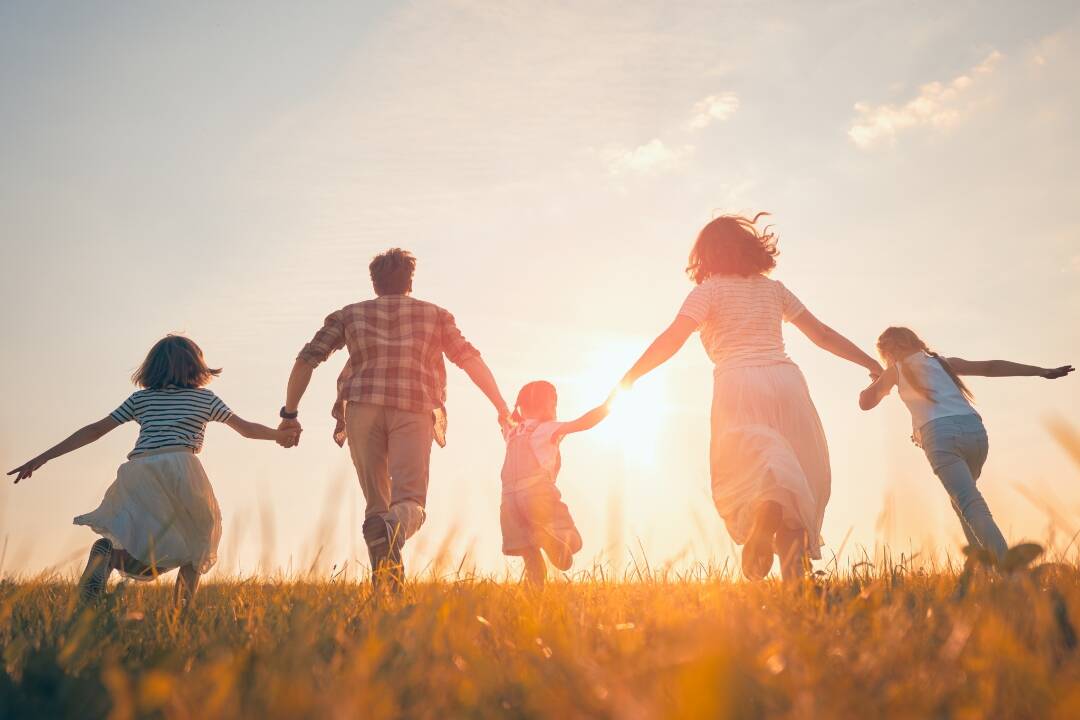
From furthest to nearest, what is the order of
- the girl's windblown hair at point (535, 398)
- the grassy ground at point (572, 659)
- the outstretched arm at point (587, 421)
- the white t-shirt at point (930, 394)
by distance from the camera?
the girl's windblown hair at point (535, 398) → the white t-shirt at point (930, 394) → the outstretched arm at point (587, 421) → the grassy ground at point (572, 659)

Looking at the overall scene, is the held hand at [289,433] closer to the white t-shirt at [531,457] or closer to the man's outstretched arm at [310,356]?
the man's outstretched arm at [310,356]

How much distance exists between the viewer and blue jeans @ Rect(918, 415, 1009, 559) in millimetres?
7188

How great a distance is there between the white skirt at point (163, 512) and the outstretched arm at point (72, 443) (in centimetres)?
37

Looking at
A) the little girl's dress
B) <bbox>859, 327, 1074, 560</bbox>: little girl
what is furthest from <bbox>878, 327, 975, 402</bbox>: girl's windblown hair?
the little girl's dress

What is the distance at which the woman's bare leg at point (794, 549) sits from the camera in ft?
16.2

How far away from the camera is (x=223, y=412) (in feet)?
22.0

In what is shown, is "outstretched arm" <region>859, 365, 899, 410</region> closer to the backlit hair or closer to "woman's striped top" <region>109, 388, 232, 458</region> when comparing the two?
the backlit hair

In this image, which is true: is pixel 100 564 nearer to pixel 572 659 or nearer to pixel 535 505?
pixel 535 505

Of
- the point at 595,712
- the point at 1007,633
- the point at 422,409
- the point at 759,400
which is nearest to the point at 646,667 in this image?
the point at 595,712

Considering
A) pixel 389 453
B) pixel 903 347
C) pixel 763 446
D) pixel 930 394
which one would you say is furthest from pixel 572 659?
pixel 903 347

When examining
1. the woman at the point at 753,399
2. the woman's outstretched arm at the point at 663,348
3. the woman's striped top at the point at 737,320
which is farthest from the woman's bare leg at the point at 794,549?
the woman's outstretched arm at the point at 663,348

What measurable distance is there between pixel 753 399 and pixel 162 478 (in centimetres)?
408

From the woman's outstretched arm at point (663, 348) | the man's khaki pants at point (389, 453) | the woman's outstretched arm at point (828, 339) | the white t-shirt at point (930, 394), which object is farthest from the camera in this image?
the white t-shirt at point (930, 394)

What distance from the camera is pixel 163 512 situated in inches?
245
